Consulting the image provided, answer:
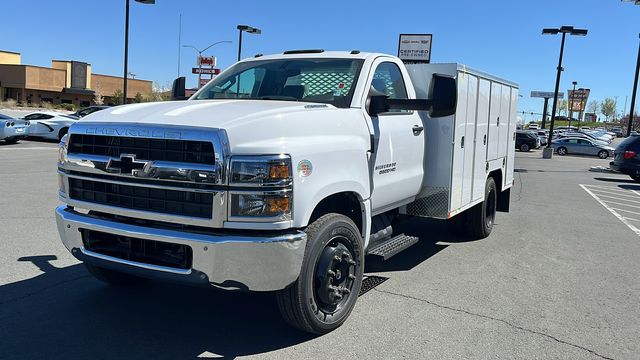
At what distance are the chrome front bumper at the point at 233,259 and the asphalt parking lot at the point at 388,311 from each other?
2.02ft

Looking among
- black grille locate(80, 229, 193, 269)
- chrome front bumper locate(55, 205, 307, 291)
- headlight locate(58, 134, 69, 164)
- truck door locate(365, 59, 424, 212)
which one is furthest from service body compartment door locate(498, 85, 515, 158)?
headlight locate(58, 134, 69, 164)

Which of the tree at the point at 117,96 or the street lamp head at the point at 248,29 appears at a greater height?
the street lamp head at the point at 248,29

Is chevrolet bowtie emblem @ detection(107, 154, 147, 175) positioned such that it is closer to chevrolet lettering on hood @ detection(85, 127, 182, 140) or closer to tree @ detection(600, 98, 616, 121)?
chevrolet lettering on hood @ detection(85, 127, 182, 140)

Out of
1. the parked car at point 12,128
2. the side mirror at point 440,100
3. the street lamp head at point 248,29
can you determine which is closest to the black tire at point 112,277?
the side mirror at point 440,100

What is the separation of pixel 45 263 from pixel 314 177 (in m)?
3.51

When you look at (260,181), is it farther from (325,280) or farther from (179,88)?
(179,88)

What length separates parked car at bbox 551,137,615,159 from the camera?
3797cm

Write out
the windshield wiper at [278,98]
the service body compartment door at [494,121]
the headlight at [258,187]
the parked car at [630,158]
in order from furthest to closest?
the parked car at [630,158] → the service body compartment door at [494,121] → the windshield wiper at [278,98] → the headlight at [258,187]

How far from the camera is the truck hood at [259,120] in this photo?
3414 millimetres

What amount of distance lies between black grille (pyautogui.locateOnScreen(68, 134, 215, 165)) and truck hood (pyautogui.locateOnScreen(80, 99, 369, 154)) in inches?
4.7

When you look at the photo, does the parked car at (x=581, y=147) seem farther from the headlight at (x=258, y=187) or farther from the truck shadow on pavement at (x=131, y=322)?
the headlight at (x=258, y=187)

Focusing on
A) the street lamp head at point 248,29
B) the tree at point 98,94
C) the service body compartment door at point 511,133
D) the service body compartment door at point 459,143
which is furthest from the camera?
the tree at point 98,94

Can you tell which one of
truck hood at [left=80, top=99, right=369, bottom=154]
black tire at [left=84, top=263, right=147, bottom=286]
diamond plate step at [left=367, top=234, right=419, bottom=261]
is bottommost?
black tire at [left=84, top=263, right=147, bottom=286]

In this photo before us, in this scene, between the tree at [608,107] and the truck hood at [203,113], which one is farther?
the tree at [608,107]
